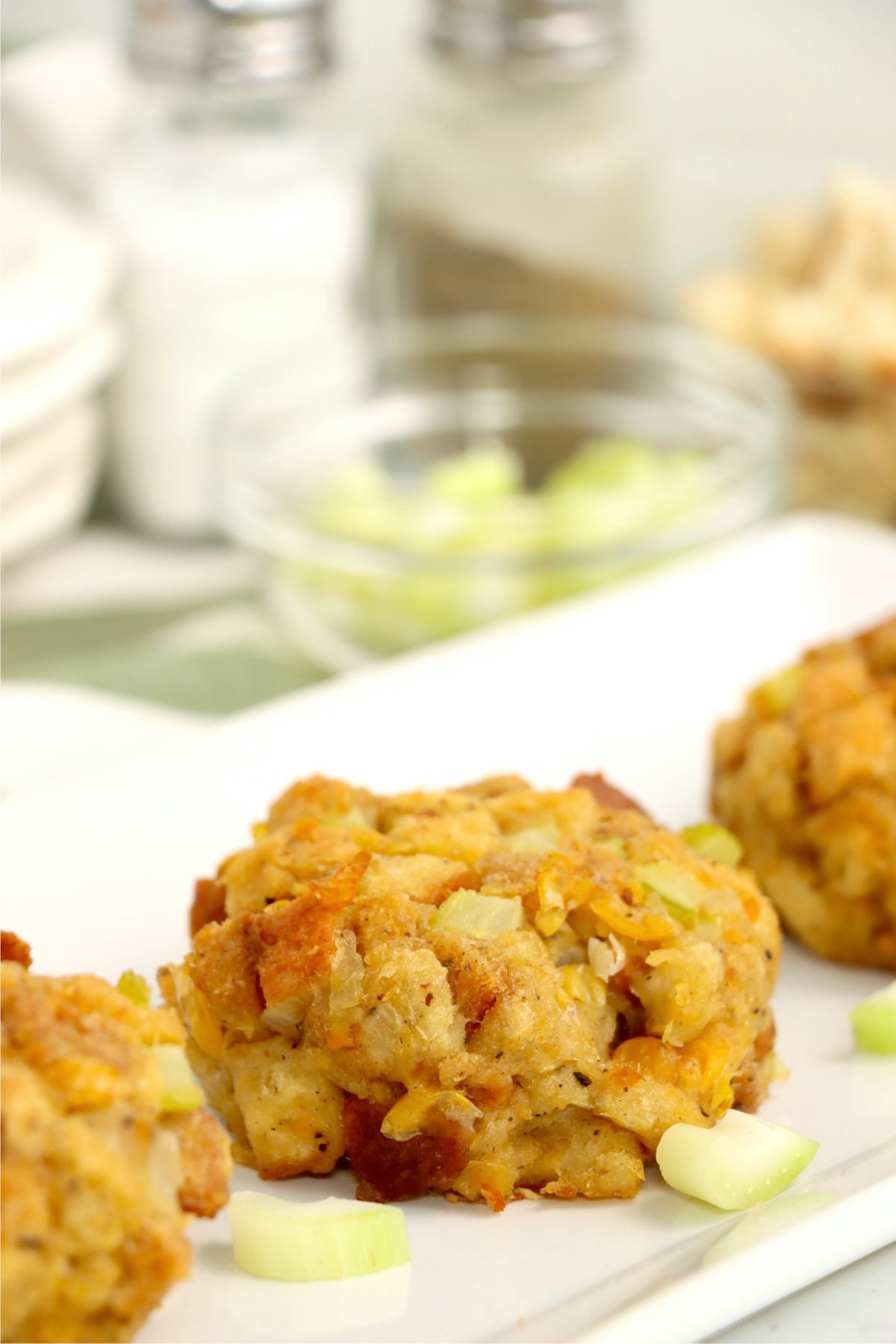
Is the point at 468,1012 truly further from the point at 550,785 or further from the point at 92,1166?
the point at 550,785

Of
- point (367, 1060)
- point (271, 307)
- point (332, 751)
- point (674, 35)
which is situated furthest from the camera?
point (674, 35)

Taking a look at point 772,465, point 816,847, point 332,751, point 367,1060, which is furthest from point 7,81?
point 367,1060

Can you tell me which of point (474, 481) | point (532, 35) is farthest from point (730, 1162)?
point (532, 35)

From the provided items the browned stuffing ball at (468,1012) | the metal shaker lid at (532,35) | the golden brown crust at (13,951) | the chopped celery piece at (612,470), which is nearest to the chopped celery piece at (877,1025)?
the browned stuffing ball at (468,1012)

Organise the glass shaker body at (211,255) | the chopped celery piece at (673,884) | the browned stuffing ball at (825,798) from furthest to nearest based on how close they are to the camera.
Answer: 1. the glass shaker body at (211,255)
2. the browned stuffing ball at (825,798)
3. the chopped celery piece at (673,884)

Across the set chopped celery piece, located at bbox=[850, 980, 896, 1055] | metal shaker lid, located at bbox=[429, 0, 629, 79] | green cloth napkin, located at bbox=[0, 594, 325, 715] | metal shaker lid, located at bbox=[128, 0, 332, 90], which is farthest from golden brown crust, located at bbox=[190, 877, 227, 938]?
metal shaker lid, located at bbox=[429, 0, 629, 79]

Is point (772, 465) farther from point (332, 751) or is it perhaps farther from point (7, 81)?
point (7, 81)

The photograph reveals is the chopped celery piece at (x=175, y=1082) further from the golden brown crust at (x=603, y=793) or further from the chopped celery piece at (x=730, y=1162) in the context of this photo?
the golden brown crust at (x=603, y=793)
